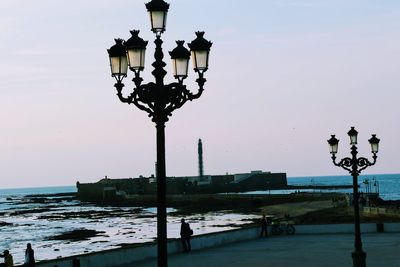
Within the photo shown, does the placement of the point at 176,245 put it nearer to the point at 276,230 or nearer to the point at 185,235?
the point at 185,235

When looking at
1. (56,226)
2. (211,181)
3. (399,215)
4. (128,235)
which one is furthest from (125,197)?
(399,215)

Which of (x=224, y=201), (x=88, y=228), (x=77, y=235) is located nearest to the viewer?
(x=77, y=235)

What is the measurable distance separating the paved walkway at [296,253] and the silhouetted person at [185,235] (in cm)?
40

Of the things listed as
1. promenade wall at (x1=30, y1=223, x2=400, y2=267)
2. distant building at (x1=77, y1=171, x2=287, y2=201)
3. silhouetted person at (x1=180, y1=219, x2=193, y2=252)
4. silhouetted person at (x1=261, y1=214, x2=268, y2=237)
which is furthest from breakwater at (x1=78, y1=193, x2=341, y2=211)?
silhouetted person at (x1=180, y1=219, x2=193, y2=252)

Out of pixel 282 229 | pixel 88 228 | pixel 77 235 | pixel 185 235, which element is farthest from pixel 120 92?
pixel 88 228

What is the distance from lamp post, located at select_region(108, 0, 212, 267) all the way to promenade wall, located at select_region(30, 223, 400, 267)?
1139 centimetres

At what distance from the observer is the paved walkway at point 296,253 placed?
20.9 m

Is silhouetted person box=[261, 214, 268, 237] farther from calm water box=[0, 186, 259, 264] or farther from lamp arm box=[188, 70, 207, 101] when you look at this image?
lamp arm box=[188, 70, 207, 101]

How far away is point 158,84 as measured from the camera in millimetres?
8406

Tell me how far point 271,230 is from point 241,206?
215 ft

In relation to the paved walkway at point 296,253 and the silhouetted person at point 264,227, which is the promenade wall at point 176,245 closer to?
the silhouetted person at point 264,227

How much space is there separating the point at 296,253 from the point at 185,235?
435 centimetres

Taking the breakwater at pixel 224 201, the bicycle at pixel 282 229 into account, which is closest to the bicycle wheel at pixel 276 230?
the bicycle at pixel 282 229

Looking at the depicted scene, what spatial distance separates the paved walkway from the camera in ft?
68.7
